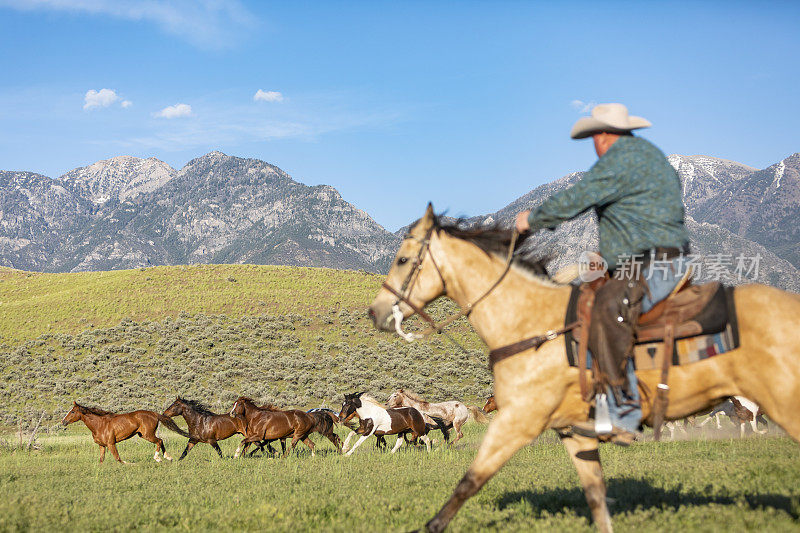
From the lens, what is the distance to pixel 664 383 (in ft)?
17.2

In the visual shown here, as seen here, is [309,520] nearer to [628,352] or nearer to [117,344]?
[628,352]

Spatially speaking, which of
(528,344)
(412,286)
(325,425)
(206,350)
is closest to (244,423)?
(325,425)

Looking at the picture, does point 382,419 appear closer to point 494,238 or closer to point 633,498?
point 633,498

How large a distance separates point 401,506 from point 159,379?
3867cm

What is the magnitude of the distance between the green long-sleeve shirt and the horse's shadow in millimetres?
3461

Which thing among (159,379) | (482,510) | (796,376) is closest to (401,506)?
(482,510)

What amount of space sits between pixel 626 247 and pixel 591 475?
7.73ft

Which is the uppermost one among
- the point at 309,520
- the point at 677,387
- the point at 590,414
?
the point at 677,387

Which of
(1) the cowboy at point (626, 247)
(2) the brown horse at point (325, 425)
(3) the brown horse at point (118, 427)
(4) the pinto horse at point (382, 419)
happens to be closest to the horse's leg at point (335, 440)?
(2) the brown horse at point (325, 425)

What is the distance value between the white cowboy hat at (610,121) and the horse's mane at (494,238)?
114 cm

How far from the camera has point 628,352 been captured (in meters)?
5.21

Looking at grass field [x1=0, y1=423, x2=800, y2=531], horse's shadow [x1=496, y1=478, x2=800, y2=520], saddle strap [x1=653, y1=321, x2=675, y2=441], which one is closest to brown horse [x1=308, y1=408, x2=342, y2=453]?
grass field [x1=0, y1=423, x2=800, y2=531]

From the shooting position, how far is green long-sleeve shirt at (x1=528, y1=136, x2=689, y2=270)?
17.6 feet

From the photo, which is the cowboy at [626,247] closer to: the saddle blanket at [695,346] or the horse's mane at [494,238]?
the saddle blanket at [695,346]
